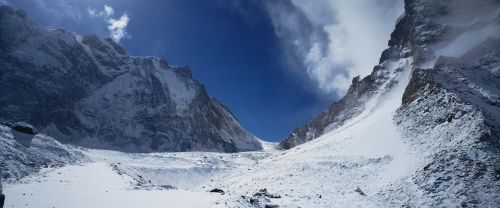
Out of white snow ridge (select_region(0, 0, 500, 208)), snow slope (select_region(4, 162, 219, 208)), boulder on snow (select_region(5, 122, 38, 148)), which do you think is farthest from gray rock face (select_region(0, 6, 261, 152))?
snow slope (select_region(4, 162, 219, 208))

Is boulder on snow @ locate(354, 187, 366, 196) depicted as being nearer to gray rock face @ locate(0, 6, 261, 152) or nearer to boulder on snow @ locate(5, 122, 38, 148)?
boulder on snow @ locate(5, 122, 38, 148)

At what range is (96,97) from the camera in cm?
16400

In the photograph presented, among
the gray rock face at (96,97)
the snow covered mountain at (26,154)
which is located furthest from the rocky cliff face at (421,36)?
the gray rock face at (96,97)

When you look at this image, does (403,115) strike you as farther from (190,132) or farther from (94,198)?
(190,132)

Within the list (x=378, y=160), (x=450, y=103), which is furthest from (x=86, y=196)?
(x=450, y=103)

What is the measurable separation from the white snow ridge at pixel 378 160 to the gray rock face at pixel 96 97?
6693 cm

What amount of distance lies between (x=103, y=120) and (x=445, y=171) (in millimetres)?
138343

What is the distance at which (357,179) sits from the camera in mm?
37469

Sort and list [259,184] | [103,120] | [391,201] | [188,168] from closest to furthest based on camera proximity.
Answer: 1. [391,201]
2. [259,184]
3. [188,168]
4. [103,120]

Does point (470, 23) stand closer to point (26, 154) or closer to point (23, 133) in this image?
point (26, 154)

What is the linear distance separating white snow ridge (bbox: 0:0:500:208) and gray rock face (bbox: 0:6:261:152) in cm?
6693

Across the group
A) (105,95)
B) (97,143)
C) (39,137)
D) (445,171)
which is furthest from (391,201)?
(105,95)

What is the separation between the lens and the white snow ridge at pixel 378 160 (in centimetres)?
2773

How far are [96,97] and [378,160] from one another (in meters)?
143
